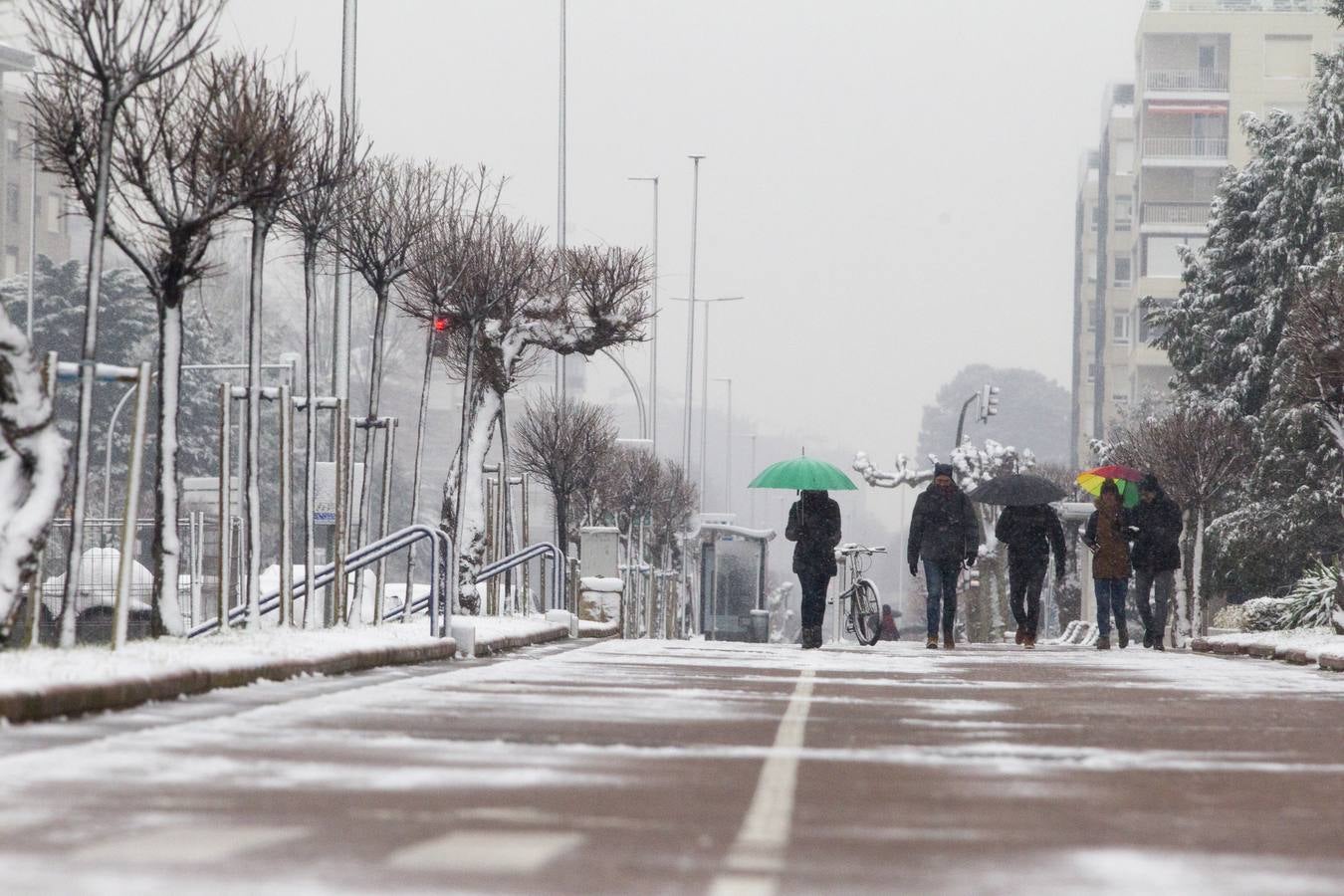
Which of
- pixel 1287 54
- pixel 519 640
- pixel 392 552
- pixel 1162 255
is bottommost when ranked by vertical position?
pixel 519 640

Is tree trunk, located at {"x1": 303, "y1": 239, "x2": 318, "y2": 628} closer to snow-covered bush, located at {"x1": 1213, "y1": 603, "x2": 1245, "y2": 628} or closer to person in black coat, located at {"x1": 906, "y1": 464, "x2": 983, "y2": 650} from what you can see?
person in black coat, located at {"x1": 906, "y1": 464, "x2": 983, "y2": 650}

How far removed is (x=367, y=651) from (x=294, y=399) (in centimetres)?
572

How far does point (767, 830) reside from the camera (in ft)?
24.4

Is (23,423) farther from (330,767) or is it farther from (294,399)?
(294,399)

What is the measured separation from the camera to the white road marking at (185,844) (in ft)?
21.4

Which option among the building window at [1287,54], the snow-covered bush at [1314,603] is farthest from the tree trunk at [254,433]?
the building window at [1287,54]

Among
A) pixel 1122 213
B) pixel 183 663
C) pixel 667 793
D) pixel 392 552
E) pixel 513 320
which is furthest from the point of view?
pixel 1122 213

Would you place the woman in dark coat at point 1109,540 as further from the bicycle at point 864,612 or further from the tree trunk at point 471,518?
the tree trunk at point 471,518

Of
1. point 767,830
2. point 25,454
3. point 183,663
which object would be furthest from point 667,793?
point 25,454

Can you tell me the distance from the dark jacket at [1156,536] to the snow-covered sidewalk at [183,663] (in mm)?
9300

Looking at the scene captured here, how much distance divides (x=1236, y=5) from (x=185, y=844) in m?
119

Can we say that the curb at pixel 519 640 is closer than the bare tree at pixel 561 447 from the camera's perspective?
Yes

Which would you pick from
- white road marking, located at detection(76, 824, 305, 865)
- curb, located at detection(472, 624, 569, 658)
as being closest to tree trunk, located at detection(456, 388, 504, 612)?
curb, located at detection(472, 624, 569, 658)

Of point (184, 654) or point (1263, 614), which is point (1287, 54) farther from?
point (184, 654)
